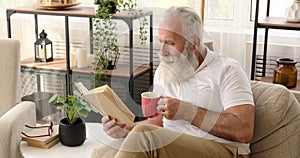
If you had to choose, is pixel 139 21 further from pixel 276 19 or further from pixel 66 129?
pixel 66 129

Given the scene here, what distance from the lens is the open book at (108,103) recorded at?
76.4 inches

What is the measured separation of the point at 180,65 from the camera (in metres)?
2.07

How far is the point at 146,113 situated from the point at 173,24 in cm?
41

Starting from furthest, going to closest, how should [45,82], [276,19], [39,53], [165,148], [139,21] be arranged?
[45,82] < [39,53] < [139,21] < [276,19] < [165,148]

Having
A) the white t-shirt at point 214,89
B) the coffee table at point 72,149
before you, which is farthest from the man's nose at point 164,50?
the coffee table at point 72,149

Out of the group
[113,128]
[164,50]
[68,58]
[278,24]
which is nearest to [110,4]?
[68,58]

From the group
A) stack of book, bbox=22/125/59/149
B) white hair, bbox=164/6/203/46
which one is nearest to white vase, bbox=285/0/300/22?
white hair, bbox=164/6/203/46

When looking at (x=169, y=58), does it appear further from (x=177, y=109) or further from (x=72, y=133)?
(x=72, y=133)

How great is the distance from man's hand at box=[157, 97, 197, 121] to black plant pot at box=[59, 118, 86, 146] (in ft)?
1.59

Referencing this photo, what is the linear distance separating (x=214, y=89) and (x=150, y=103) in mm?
280

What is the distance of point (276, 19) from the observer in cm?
292

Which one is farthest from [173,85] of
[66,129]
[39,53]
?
[39,53]

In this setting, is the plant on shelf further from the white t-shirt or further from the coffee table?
the white t-shirt

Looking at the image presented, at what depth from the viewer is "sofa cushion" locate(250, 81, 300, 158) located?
2014mm
